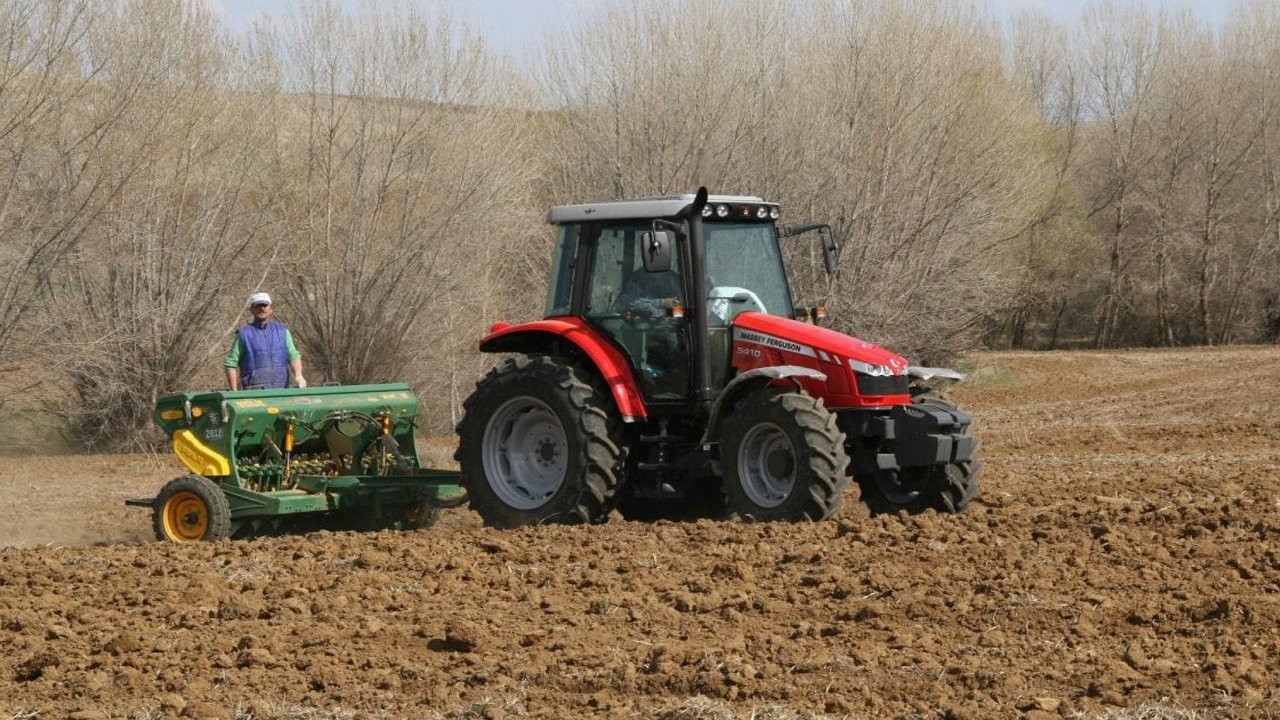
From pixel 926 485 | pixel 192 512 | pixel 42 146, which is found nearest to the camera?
pixel 926 485

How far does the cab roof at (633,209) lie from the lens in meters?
8.88

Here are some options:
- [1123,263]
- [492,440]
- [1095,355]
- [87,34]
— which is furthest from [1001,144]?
[492,440]

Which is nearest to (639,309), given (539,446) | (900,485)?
(539,446)

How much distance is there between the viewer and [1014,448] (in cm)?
1548

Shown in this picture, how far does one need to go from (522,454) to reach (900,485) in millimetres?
2243

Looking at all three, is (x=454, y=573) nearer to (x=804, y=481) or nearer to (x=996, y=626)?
(x=804, y=481)

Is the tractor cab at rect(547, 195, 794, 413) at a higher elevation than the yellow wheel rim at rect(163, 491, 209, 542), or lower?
higher

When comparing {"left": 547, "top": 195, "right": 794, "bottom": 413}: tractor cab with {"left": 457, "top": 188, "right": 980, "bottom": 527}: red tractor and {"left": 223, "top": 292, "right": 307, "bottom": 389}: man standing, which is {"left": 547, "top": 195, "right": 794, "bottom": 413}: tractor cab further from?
{"left": 223, "top": 292, "right": 307, "bottom": 389}: man standing

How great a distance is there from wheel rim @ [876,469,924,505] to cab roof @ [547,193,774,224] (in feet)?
5.69

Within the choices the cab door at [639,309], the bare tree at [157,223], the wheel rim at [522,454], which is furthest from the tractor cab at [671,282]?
the bare tree at [157,223]

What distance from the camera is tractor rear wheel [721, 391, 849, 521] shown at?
325 inches

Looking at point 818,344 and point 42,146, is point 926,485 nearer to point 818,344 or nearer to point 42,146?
point 818,344

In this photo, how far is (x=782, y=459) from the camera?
8.59m

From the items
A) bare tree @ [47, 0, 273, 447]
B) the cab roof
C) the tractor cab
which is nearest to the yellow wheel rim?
the tractor cab
